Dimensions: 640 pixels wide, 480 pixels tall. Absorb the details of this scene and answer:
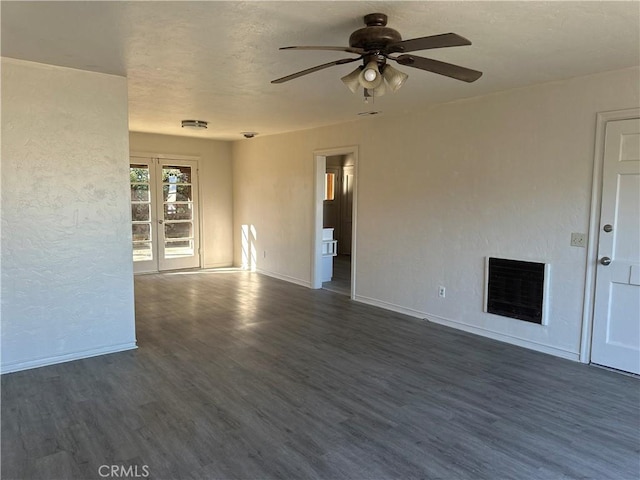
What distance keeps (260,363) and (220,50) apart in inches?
101

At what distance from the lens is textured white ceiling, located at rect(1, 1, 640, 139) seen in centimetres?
244

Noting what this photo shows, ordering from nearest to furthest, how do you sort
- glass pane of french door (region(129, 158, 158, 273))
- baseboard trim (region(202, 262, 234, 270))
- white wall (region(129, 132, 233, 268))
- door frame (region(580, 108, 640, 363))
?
door frame (region(580, 108, 640, 363)) < glass pane of french door (region(129, 158, 158, 273)) < white wall (region(129, 132, 233, 268)) < baseboard trim (region(202, 262, 234, 270))

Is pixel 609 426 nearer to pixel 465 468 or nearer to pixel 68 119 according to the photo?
pixel 465 468

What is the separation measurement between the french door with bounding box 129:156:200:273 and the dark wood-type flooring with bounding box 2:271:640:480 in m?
3.60

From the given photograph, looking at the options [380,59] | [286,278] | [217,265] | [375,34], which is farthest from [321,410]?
[217,265]

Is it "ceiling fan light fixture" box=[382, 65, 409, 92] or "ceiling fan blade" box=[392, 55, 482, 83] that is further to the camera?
"ceiling fan light fixture" box=[382, 65, 409, 92]

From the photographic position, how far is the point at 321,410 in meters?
2.98

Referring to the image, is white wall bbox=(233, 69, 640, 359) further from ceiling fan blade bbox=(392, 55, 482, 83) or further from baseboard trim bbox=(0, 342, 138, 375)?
baseboard trim bbox=(0, 342, 138, 375)

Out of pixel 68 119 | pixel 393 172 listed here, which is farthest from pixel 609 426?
pixel 68 119

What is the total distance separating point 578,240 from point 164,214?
6716 mm

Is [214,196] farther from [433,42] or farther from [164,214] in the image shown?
[433,42]

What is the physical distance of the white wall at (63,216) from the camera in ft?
11.3

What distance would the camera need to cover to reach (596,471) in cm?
235

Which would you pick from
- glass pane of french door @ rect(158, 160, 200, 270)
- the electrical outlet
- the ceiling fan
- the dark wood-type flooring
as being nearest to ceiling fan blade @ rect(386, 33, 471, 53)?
the ceiling fan
